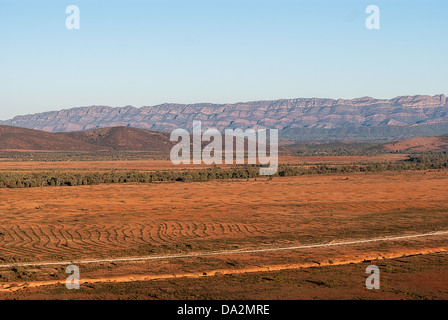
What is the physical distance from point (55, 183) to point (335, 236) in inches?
1153

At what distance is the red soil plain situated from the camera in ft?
50.7

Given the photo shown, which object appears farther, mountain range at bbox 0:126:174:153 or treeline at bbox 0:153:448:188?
mountain range at bbox 0:126:174:153

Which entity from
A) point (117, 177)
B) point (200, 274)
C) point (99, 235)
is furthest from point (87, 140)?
point (200, 274)

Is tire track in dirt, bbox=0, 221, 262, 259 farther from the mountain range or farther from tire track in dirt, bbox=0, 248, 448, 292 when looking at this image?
the mountain range

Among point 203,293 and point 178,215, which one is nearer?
point 203,293

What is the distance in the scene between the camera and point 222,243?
71.2 ft

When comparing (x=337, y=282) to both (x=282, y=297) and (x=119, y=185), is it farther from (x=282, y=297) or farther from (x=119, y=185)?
(x=119, y=185)

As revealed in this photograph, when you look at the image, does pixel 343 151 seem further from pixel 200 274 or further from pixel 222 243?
pixel 200 274

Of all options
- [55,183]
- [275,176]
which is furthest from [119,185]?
[275,176]

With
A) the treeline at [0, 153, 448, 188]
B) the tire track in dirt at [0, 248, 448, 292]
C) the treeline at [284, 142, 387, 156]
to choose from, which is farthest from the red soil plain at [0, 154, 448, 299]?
the treeline at [284, 142, 387, 156]

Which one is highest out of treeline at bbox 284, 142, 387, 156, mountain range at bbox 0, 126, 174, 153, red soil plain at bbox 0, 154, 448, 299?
red soil plain at bbox 0, 154, 448, 299

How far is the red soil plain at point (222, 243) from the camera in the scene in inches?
608
